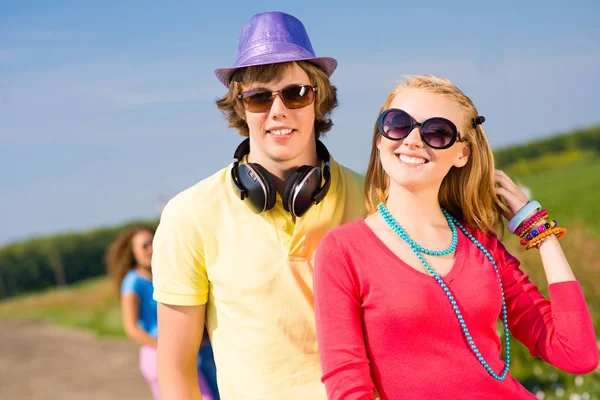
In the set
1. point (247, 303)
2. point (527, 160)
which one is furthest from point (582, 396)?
point (527, 160)

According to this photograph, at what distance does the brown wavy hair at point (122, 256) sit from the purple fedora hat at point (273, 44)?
14.3 ft

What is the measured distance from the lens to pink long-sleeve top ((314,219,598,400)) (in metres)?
2.17

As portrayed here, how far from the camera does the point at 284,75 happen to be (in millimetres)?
2674

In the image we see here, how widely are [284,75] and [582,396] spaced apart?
5.04 metres

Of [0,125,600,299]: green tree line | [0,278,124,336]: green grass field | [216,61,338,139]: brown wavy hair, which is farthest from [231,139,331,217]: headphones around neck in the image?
[0,125,600,299]: green tree line

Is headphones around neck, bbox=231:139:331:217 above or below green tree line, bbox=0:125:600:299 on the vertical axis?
above

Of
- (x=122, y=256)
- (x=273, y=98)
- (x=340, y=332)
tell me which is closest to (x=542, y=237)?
(x=340, y=332)

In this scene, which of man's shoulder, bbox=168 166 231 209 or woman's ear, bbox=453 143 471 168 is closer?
woman's ear, bbox=453 143 471 168

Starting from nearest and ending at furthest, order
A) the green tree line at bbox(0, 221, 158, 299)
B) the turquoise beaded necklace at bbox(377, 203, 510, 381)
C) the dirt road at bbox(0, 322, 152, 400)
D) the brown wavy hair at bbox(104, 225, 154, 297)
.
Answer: the turquoise beaded necklace at bbox(377, 203, 510, 381)
the brown wavy hair at bbox(104, 225, 154, 297)
the dirt road at bbox(0, 322, 152, 400)
the green tree line at bbox(0, 221, 158, 299)

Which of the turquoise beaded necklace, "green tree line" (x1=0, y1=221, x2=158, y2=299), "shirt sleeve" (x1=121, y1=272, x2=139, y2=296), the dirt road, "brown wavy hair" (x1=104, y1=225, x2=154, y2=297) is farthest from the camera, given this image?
"green tree line" (x1=0, y1=221, x2=158, y2=299)

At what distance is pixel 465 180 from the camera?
2.55m

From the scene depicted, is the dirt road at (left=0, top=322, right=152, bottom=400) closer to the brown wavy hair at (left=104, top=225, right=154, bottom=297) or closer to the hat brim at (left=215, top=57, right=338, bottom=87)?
the brown wavy hair at (left=104, top=225, right=154, bottom=297)

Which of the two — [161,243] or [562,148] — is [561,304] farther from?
[562,148]

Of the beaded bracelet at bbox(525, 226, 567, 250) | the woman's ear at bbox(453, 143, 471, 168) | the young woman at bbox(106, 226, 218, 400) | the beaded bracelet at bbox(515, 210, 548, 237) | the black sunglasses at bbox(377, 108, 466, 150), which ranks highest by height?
the black sunglasses at bbox(377, 108, 466, 150)
